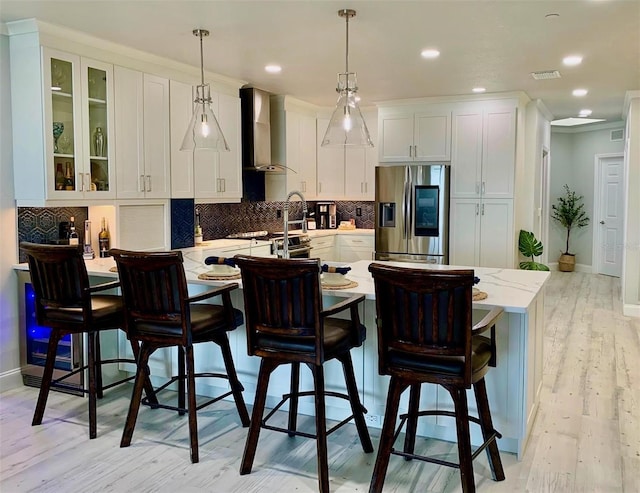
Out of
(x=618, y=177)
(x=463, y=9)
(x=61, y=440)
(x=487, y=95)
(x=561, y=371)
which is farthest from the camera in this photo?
(x=618, y=177)

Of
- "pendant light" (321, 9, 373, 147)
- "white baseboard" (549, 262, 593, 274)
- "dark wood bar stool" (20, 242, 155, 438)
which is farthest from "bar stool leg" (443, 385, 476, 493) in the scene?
"white baseboard" (549, 262, 593, 274)

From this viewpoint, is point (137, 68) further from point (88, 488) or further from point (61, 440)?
point (88, 488)

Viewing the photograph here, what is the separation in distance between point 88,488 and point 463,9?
10.6 ft

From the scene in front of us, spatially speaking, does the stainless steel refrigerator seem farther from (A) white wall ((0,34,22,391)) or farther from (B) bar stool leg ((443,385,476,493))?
(B) bar stool leg ((443,385,476,493))

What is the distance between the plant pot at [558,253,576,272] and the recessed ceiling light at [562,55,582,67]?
5.71 metres

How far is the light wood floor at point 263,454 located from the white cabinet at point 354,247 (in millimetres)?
3287

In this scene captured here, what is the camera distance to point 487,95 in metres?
6.14

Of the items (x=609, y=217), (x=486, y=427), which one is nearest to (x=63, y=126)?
(x=486, y=427)

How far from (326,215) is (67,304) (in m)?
4.83

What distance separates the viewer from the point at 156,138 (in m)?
4.65

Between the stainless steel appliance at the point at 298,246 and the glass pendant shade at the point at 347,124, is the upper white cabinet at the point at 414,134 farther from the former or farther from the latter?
the glass pendant shade at the point at 347,124

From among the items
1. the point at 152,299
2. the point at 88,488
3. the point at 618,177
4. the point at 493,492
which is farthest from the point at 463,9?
the point at 618,177

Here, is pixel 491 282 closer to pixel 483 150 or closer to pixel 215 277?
pixel 215 277

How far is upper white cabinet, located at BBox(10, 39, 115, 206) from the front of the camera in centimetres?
377
